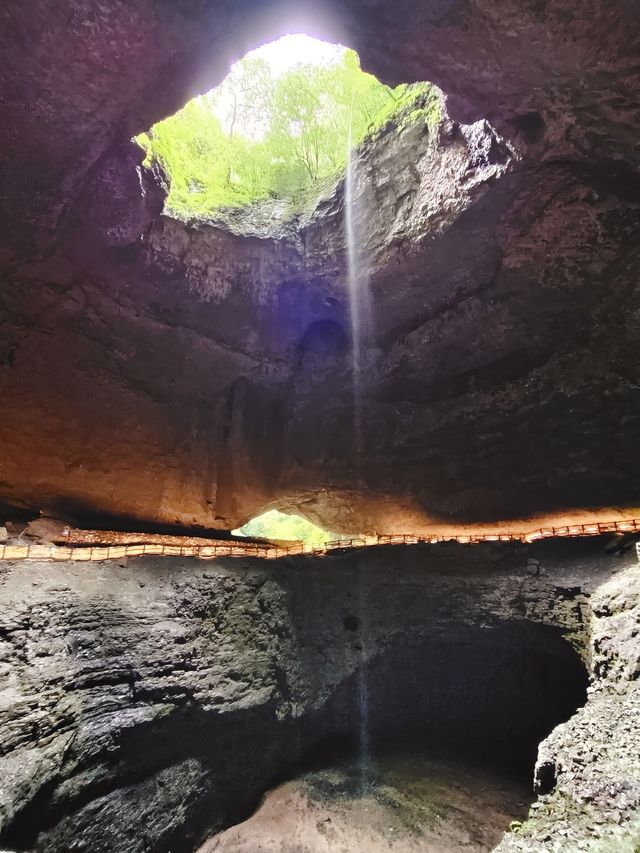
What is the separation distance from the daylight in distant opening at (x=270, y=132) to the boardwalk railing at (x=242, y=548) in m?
4.83

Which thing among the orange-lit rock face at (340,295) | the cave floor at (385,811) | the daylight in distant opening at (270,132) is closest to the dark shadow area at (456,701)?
the cave floor at (385,811)

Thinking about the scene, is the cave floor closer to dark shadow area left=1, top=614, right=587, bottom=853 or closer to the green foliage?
dark shadow area left=1, top=614, right=587, bottom=853

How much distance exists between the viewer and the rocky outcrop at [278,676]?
314cm

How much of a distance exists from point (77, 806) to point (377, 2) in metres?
6.92

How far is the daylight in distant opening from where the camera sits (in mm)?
6641

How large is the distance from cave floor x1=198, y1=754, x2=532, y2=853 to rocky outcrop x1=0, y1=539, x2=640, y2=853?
27cm

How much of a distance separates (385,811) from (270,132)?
10.0m

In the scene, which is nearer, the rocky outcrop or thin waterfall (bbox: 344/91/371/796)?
the rocky outcrop

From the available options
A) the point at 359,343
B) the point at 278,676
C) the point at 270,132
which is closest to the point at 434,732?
the point at 278,676

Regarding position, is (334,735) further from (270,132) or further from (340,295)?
(270,132)

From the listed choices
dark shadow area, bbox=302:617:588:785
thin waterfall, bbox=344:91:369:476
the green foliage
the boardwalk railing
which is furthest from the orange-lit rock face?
the green foliage

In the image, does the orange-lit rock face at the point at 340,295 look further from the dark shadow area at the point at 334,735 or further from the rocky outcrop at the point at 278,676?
the dark shadow area at the point at 334,735

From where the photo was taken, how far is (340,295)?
7.24 meters

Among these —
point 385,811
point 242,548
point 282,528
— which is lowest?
point 385,811
